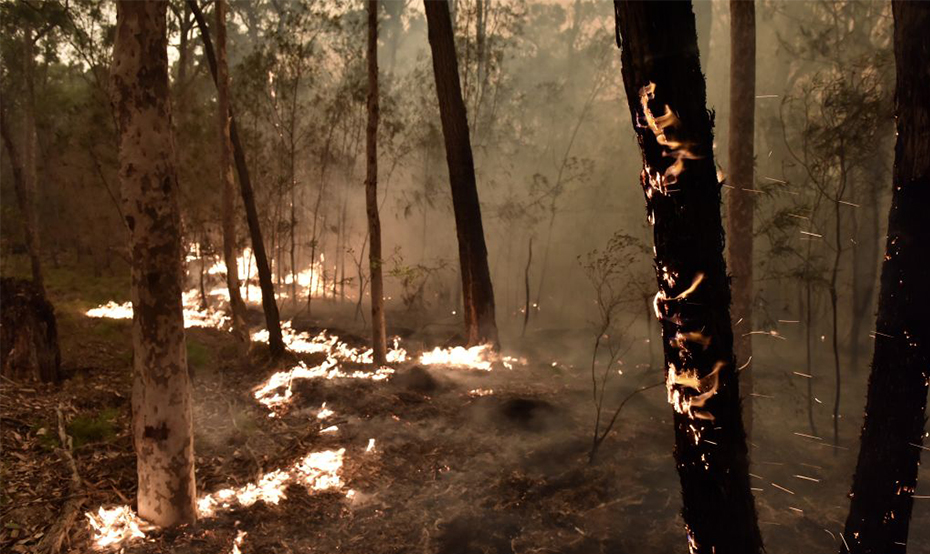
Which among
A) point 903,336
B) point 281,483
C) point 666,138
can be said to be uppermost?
point 666,138

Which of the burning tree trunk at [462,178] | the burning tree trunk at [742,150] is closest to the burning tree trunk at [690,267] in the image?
the burning tree trunk at [742,150]

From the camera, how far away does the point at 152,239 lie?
13.5 ft

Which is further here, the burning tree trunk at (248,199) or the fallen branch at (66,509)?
the burning tree trunk at (248,199)

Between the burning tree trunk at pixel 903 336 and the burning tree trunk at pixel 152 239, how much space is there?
16.9ft

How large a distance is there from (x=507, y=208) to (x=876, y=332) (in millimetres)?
19149

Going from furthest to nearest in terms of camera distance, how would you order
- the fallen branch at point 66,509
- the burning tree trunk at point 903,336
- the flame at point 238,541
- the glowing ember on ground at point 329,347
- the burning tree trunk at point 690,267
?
the glowing ember on ground at point 329,347
the flame at point 238,541
the fallen branch at point 66,509
the burning tree trunk at point 903,336
the burning tree trunk at point 690,267

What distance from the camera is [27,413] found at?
6.25 meters

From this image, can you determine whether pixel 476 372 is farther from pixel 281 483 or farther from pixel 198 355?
pixel 198 355

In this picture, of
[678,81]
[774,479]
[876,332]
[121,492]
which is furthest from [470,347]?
[678,81]

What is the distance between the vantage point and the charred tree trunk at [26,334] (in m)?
7.20

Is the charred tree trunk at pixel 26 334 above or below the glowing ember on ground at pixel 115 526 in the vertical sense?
above

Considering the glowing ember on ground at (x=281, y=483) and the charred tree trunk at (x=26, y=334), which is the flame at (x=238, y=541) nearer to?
the glowing ember on ground at (x=281, y=483)

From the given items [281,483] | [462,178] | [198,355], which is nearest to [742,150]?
[462,178]

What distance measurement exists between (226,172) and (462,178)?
15.2 ft
